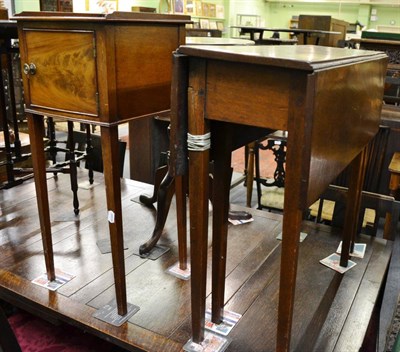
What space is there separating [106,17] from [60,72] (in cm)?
24

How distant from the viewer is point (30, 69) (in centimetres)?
138

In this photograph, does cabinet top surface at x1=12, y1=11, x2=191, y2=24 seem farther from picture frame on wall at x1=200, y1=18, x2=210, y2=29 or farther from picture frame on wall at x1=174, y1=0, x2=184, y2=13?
picture frame on wall at x1=200, y1=18, x2=210, y2=29

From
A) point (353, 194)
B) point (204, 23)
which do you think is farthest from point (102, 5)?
point (353, 194)

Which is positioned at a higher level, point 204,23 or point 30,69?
point 204,23

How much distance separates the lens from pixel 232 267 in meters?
1.78

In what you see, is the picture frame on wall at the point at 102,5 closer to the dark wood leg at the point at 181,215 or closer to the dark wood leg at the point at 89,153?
the dark wood leg at the point at 89,153

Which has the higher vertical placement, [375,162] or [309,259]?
[375,162]

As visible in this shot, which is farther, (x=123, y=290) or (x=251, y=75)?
(x=123, y=290)

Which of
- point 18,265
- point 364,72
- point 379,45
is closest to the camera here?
point 364,72

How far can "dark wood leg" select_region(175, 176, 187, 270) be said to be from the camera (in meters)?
1.65

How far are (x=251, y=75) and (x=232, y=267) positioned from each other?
1.01 m

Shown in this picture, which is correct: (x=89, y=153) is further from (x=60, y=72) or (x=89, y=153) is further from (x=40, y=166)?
(x=60, y=72)

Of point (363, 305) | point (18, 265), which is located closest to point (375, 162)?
point (363, 305)

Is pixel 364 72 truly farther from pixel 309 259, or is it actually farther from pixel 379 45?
pixel 379 45
